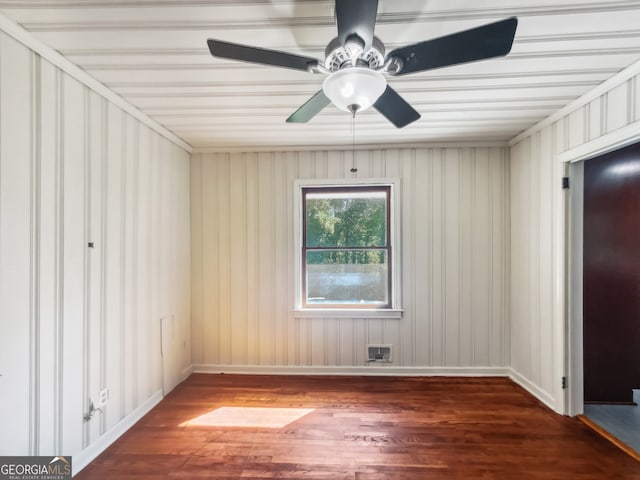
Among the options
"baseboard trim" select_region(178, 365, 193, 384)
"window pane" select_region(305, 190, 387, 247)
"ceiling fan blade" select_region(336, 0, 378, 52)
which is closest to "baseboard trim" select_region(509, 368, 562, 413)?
"window pane" select_region(305, 190, 387, 247)

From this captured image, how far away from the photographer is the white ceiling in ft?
4.22

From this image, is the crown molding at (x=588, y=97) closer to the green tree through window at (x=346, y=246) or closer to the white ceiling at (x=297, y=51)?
the white ceiling at (x=297, y=51)

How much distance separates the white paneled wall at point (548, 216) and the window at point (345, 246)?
4.13 ft

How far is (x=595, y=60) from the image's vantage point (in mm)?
1618

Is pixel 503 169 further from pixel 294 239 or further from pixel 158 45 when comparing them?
pixel 158 45

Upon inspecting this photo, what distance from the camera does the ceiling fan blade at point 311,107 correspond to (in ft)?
4.87

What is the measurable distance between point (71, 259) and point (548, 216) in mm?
3508

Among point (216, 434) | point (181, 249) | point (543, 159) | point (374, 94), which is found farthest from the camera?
point (181, 249)

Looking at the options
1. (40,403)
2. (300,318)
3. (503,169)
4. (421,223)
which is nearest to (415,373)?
(300,318)

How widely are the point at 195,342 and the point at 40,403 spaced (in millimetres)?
1574

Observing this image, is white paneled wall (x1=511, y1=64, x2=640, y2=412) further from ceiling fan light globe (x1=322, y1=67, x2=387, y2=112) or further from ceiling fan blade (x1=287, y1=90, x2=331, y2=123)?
ceiling fan blade (x1=287, y1=90, x2=331, y2=123)

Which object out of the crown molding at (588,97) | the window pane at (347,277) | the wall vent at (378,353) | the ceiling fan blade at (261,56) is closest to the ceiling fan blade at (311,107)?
the ceiling fan blade at (261,56)

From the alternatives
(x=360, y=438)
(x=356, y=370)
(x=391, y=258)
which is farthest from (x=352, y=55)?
(x=356, y=370)

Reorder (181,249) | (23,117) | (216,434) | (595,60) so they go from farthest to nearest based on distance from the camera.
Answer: (181,249) → (216,434) → (595,60) → (23,117)
